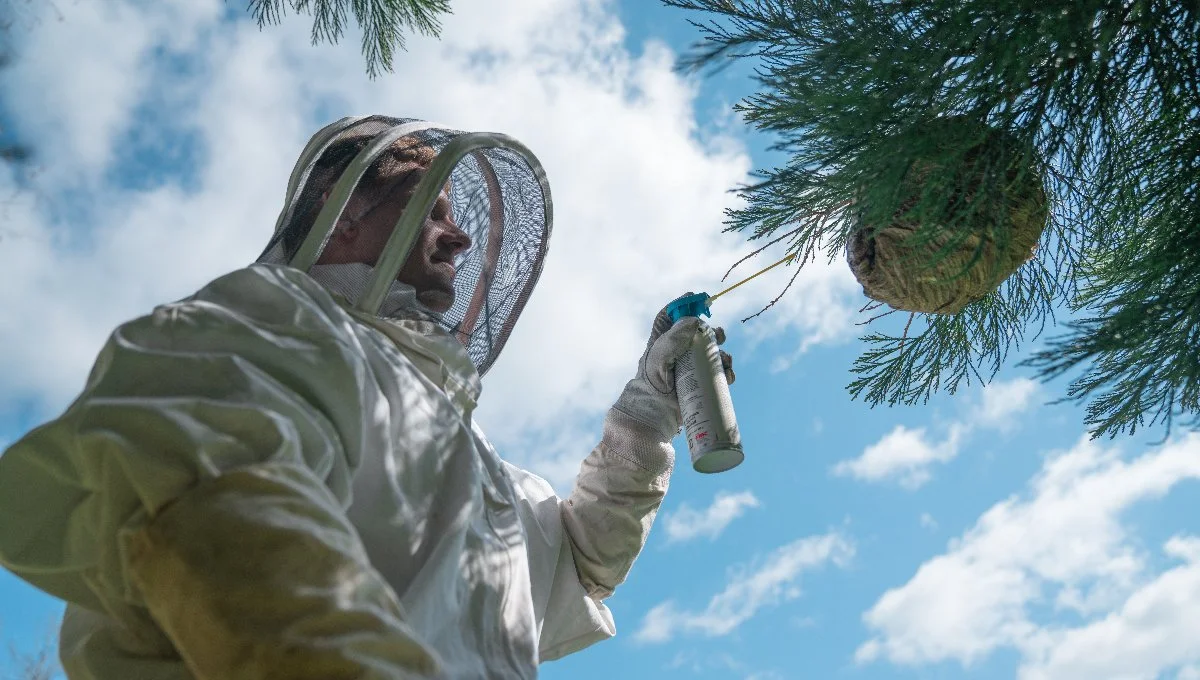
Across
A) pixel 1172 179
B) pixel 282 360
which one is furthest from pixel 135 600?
pixel 1172 179

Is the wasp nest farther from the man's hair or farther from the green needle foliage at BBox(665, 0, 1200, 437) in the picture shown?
the man's hair

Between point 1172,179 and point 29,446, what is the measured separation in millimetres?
2051

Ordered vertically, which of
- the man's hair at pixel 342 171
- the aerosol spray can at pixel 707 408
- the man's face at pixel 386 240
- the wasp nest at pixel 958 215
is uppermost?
Result: the man's hair at pixel 342 171

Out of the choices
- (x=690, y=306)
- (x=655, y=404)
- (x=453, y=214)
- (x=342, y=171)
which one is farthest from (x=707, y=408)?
(x=342, y=171)

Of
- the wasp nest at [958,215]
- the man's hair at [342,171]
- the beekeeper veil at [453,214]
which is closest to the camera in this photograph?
the wasp nest at [958,215]

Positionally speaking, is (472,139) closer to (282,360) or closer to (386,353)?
(386,353)

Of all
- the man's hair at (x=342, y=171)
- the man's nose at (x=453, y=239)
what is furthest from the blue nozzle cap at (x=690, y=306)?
the man's hair at (x=342, y=171)

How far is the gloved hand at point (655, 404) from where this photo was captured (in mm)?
2719

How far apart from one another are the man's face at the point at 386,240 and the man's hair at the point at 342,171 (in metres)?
0.03

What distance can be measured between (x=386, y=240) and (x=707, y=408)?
90cm

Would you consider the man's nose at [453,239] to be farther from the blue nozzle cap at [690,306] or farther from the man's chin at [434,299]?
the blue nozzle cap at [690,306]

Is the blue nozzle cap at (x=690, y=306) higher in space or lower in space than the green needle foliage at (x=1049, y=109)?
higher

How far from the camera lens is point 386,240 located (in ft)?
7.62

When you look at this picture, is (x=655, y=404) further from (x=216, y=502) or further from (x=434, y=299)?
(x=216, y=502)
